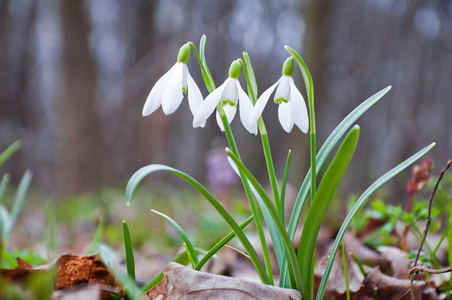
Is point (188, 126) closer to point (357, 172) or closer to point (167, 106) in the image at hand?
point (357, 172)

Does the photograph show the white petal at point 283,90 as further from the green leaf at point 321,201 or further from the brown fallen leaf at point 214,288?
the brown fallen leaf at point 214,288

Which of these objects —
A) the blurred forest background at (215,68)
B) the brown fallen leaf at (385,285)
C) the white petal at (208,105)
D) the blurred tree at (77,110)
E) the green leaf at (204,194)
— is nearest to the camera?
the green leaf at (204,194)

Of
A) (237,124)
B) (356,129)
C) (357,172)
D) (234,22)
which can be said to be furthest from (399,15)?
(356,129)

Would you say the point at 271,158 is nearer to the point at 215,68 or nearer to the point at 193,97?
the point at 193,97

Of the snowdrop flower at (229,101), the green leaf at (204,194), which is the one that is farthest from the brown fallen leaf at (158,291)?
the snowdrop flower at (229,101)

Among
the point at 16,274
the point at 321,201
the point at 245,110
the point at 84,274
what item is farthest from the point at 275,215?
the point at 16,274

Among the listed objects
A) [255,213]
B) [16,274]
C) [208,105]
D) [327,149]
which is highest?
[208,105]
